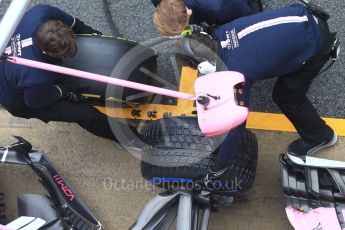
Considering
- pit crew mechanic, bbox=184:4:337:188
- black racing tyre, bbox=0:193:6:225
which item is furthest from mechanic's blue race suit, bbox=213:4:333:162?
black racing tyre, bbox=0:193:6:225

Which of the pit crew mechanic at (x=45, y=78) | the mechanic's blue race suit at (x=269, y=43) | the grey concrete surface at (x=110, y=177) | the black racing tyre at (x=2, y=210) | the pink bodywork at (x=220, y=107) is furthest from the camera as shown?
the grey concrete surface at (x=110, y=177)

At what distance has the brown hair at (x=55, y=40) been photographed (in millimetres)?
2693

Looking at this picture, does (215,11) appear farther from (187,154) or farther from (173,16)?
(187,154)

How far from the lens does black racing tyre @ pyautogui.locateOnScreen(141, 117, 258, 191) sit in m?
2.82

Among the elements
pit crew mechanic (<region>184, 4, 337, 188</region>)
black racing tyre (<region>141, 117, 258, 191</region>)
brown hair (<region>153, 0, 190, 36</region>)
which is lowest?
black racing tyre (<region>141, 117, 258, 191</region>)

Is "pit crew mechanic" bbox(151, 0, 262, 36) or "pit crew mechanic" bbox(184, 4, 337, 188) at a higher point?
"pit crew mechanic" bbox(151, 0, 262, 36)

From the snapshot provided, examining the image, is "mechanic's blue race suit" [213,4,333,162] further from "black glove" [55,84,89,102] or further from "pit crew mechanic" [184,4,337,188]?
"black glove" [55,84,89,102]

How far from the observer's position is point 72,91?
3168 mm

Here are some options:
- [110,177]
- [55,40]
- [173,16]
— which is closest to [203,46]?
[173,16]

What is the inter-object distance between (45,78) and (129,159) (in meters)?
0.92

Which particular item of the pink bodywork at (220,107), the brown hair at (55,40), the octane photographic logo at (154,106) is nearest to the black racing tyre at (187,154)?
the octane photographic logo at (154,106)

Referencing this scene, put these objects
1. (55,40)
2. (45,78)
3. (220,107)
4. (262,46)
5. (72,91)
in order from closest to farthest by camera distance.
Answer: (220,107) → (262,46) → (55,40) → (45,78) → (72,91)

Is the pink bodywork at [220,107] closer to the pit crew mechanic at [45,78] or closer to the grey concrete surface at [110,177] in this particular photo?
the pit crew mechanic at [45,78]

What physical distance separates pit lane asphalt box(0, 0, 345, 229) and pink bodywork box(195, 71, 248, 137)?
1162mm
